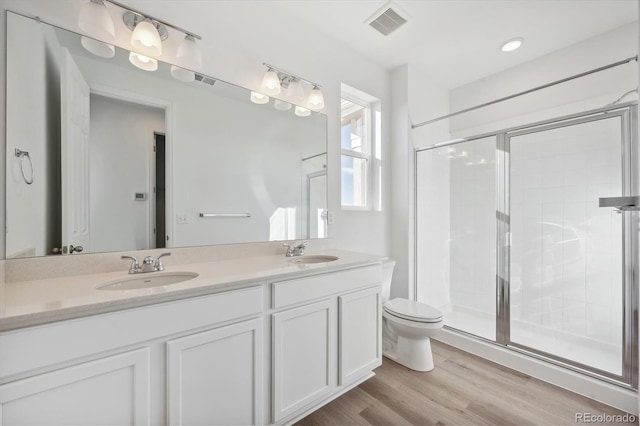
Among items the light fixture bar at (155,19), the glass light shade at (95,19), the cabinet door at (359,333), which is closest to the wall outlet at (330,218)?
the cabinet door at (359,333)

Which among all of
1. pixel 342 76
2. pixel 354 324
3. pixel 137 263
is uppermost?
pixel 342 76

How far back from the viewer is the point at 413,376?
1.88 m

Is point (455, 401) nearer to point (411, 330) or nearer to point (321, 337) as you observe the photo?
point (411, 330)

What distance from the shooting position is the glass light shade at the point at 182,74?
5.02 ft

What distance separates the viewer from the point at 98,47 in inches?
51.9

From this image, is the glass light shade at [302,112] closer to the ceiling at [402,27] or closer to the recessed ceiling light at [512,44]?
the ceiling at [402,27]

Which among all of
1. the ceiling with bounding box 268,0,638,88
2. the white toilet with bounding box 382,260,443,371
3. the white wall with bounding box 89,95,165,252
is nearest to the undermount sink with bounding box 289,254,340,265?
the white toilet with bounding box 382,260,443,371

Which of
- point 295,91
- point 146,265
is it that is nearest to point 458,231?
point 295,91

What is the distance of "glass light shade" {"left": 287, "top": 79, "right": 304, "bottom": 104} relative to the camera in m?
1.98

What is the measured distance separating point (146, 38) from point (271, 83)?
75cm

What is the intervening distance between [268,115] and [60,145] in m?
1.16

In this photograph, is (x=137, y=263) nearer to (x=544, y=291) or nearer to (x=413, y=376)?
(x=413, y=376)

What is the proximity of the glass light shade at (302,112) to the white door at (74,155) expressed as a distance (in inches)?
49.5

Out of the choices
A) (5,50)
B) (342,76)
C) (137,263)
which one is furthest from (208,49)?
(137,263)
